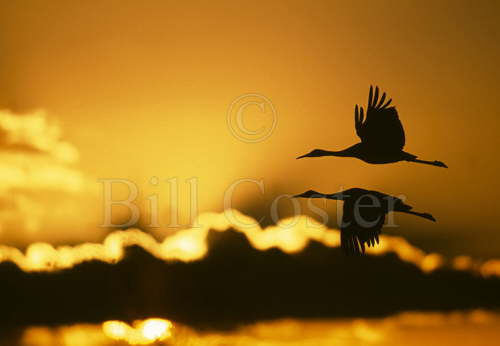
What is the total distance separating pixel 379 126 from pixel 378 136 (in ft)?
1.07

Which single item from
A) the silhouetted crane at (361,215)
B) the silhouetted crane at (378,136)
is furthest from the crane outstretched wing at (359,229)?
the silhouetted crane at (378,136)

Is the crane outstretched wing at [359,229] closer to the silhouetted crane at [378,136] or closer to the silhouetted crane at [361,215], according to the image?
the silhouetted crane at [361,215]

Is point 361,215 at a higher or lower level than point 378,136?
lower

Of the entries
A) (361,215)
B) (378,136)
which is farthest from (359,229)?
(378,136)

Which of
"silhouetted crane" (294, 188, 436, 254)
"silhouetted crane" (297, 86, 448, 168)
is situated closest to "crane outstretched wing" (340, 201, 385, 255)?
"silhouetted crane" (294, 188, 436, 254)

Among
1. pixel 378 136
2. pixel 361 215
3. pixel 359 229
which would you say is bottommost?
pixel 359 229

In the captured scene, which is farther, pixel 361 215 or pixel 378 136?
pixel 361 215

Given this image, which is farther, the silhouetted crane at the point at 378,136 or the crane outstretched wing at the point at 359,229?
the crane outstretched wing at the point at 359,229

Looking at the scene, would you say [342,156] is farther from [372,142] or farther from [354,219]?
[354,219]

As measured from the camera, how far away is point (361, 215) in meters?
30.3

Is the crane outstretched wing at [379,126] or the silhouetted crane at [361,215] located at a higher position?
the crane outstretched wing at [379,126]

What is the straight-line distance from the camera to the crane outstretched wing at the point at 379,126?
91.5ft

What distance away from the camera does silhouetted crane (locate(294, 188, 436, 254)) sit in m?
29.4

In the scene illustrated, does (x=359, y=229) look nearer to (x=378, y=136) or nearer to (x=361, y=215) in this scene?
(x=361, y=215)
